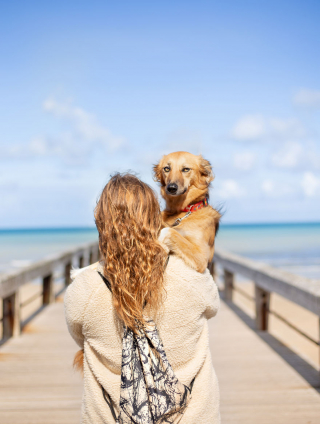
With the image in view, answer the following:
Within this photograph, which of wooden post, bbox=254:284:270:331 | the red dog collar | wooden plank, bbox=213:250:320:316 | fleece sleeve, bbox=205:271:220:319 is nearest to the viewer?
fleece sleeve, bbox=205:271:220:319

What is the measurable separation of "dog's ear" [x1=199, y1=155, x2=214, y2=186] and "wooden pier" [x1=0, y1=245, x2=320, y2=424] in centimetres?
112

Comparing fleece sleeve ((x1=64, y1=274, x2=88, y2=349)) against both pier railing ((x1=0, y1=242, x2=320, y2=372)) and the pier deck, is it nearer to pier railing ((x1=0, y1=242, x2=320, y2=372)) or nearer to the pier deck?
the pier deck

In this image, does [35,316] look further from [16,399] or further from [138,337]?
[138,337]

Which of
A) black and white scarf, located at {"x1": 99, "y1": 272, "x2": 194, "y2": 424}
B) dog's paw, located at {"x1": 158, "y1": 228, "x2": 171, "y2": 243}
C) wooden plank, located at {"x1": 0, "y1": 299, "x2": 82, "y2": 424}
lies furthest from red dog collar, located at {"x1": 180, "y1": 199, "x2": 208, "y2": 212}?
wooden plank, located at {"x1": 0, "y1": 299, "x2": 82, "y2": 424}

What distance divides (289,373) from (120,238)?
8.74 ft

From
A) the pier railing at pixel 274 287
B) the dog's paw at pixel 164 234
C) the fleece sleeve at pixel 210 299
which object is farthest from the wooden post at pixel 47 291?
the fleece sleeve at pixel 210 299

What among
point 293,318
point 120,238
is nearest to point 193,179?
point 120,238

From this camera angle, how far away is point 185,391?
146 centimetres

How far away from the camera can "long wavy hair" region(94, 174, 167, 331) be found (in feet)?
4.56

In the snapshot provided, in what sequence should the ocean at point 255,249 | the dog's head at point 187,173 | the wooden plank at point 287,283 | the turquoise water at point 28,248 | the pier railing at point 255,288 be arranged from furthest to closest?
1. the turquoise water at point 28,248
2. the ocean at point 255,249
3. the pier railing at point 255,288
4. the wooden plank at point 287,283
5. the dog's head at point 187,173

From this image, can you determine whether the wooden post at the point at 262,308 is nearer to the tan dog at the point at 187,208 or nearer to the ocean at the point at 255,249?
the tan dog at the point at 187,208

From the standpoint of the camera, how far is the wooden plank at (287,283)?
296 cm

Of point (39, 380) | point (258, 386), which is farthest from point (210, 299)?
point (39, 380)

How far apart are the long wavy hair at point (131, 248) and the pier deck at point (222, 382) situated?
1715 mm
